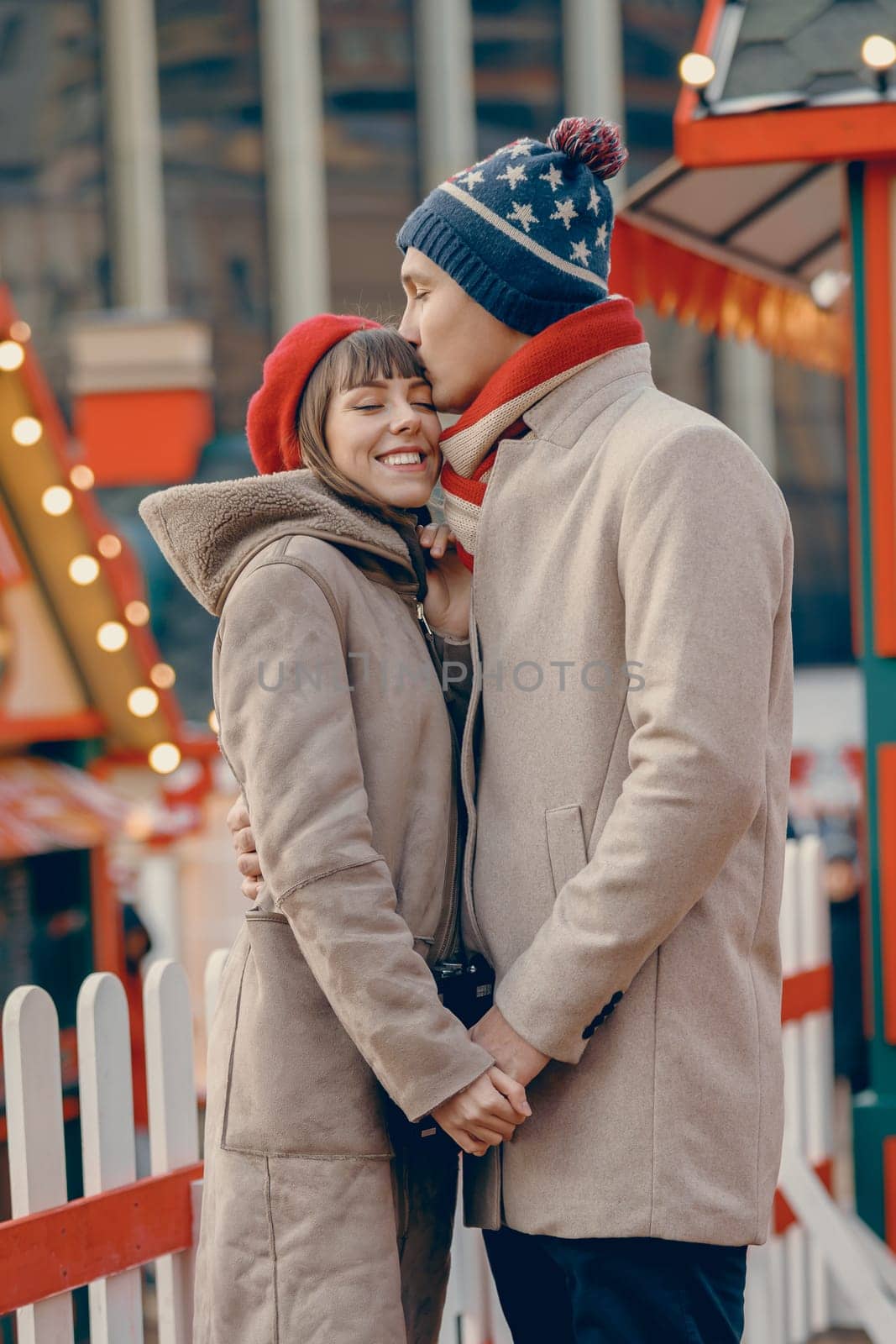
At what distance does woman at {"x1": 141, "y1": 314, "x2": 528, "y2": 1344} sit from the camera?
1.86 m

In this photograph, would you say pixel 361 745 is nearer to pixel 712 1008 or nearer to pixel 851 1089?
pixel 712 1008

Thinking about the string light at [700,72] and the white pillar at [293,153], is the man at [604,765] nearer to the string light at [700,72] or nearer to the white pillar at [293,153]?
the string light at [700,72]

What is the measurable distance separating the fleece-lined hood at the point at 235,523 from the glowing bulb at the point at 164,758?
3.03 metres

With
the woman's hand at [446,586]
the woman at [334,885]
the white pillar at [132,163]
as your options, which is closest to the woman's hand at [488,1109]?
the woman at [334,885]

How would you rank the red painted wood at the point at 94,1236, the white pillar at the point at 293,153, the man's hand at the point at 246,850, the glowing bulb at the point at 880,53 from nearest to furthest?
1. the man's hand at the point at 246,850
2. the red painted wood at the point at 94,1236
3. the glowing bulb at the point at 880,53
4. the white pillar at the point at 293,153

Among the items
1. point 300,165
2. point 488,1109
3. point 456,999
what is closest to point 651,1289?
point 488,1109

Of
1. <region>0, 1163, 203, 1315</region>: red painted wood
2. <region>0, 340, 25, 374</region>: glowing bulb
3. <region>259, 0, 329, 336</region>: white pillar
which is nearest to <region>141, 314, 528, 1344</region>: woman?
<region>0, 1163, 203, 1315</region>: red painted wood

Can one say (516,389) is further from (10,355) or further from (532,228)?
(10,355)

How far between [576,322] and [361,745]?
60cm

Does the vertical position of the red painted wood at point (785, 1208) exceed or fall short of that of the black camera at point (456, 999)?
it falls short

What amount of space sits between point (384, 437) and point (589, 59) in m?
14.1

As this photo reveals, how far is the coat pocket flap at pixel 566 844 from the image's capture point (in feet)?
6.30

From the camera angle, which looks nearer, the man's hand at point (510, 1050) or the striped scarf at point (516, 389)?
the man's hand at point (510, 1050)

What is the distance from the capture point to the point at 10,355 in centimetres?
456
